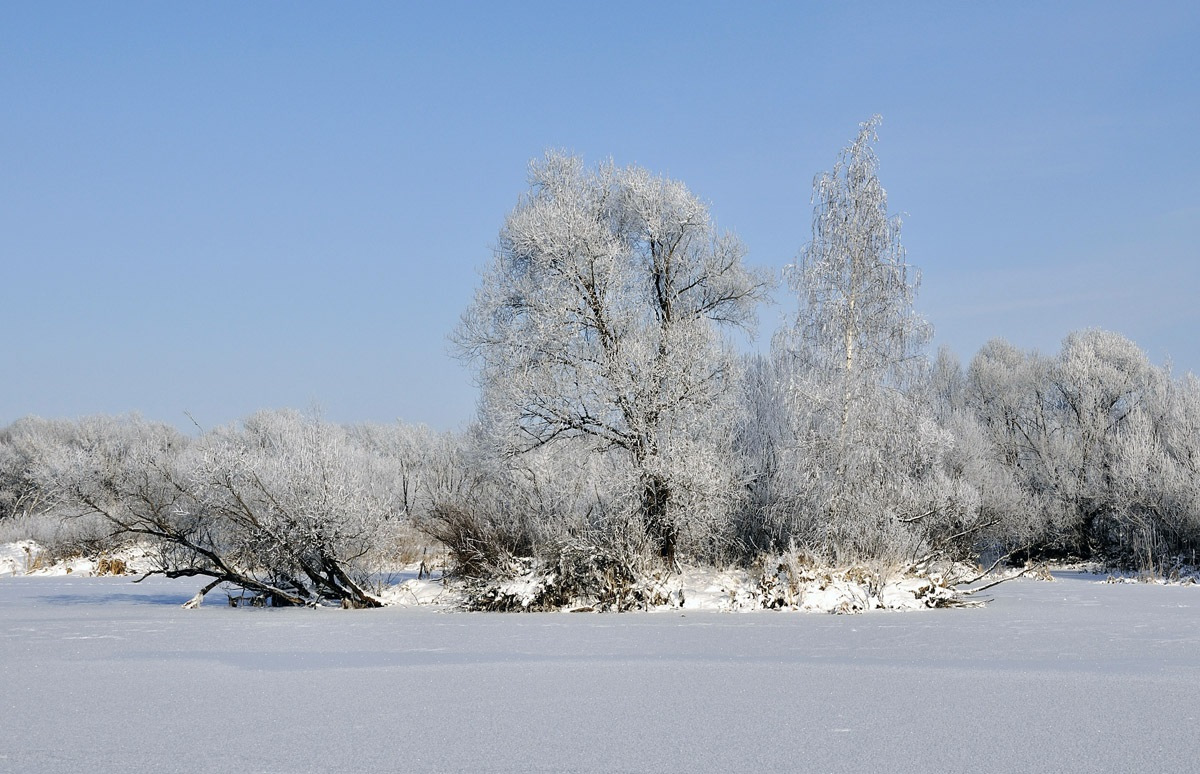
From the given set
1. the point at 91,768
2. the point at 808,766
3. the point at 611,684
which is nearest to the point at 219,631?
the point at 611,684

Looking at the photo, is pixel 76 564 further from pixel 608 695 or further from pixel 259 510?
pixel 608 695

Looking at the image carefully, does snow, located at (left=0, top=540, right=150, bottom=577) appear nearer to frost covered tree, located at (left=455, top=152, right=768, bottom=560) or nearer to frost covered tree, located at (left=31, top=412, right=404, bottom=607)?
frost covered tree, located at (left=31, top=412, right=404, bottom=607)

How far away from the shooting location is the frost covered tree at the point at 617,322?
17875 mm

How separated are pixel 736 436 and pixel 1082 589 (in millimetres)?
7995

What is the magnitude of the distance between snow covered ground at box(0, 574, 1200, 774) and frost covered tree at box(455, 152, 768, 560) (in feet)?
14.3

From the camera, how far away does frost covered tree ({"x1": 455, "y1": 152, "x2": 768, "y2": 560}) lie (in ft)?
58.6

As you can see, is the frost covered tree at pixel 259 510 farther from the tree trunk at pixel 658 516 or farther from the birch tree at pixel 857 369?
the birch tree at pixel 857 369

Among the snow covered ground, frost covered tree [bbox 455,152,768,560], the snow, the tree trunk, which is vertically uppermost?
frost covered tree [bbox 455,152,768,560]

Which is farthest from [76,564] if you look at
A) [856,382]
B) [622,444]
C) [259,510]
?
[856,382]

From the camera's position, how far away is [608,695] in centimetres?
799

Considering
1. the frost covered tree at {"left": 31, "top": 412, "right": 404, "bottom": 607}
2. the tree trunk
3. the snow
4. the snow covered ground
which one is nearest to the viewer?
the snow covered ground

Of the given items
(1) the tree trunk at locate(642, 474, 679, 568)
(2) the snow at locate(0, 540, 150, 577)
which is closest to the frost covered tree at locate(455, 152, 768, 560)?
(1) the tree trunk at locate(642, 474, 679, 568)

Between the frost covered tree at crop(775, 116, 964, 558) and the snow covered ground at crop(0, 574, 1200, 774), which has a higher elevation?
the frost covered tree at crop(775, 116, 964, 558)

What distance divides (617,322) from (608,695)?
1142cm
